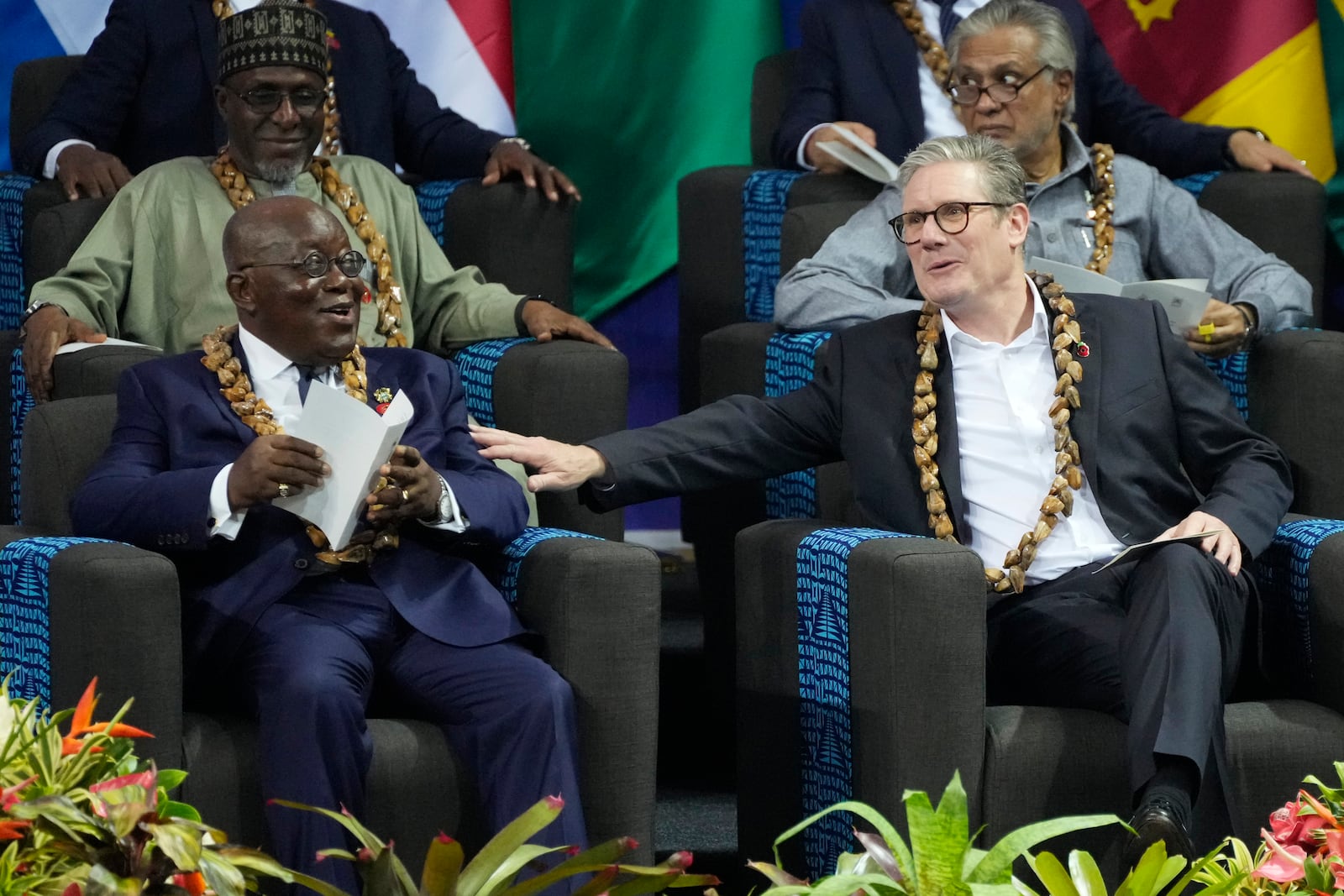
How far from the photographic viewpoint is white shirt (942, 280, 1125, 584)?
3084 millimetres

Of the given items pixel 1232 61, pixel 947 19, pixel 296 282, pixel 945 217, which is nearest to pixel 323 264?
pixel 296 282

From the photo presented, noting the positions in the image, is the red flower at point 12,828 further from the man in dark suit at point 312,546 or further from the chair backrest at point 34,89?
the chair backrest at point 34,89

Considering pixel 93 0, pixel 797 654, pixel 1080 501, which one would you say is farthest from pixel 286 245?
pixel 93 0

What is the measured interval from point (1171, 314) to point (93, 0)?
2.56m


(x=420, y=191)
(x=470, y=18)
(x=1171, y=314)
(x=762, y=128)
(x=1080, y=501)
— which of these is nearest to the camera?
(x=1080, y=501)

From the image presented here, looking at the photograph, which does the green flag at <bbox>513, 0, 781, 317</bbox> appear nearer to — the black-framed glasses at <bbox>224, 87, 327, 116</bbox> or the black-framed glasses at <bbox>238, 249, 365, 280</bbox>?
the black-framed glasses at <bbox>224, 87, 327, 116</bbox>

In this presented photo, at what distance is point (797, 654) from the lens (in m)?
2.99

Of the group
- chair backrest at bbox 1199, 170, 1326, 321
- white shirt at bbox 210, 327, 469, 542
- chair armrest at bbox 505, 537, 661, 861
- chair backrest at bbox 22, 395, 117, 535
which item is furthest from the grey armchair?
chair backrest at bbox 1199, 170, 1326, 321

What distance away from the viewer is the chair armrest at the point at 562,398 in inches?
136

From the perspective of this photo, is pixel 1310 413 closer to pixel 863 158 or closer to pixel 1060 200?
pixel 1060 200

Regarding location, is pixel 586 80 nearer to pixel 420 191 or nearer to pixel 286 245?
pixel 420 191

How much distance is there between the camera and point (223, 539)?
9.39 feet

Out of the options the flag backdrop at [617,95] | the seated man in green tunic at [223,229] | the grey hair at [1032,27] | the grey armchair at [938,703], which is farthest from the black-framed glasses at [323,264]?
the flag backdrop at [617,95]

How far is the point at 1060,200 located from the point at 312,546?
175cm
